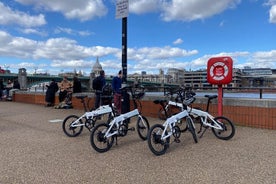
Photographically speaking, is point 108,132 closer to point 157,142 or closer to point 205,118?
point 157,142

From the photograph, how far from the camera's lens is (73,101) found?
12.6 m

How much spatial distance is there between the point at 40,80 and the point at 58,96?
123 ft

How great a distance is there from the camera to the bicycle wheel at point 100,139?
4.91 metres

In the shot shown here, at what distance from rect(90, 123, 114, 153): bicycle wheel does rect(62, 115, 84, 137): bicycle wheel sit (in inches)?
56.6

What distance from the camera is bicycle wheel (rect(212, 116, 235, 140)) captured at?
229 inches

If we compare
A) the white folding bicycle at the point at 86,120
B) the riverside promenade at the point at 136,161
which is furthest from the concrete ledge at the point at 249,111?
the white folding bicycle at the point at 86,120

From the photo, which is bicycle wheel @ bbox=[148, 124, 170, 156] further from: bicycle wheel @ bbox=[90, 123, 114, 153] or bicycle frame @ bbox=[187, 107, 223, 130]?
bicycle frame @ bbox=[187, 107, 223, 130]

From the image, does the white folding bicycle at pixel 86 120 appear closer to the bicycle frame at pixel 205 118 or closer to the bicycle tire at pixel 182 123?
the bicycle tire at pixel 182 123

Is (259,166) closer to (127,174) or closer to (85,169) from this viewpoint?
(127,174)

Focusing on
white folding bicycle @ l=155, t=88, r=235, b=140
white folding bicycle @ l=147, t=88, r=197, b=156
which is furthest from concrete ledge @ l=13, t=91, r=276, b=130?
white folding bicycle @ l=147, t=88, r=197, b=156

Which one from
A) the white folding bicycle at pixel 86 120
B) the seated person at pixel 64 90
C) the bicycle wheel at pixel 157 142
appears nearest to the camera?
the bicycle wheel at pixel 157 142

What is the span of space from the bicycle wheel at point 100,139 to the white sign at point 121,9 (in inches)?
144

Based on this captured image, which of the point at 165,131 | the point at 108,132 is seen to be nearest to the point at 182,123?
the point at 165,131

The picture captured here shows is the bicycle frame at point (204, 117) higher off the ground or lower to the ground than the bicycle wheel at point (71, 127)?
higher
